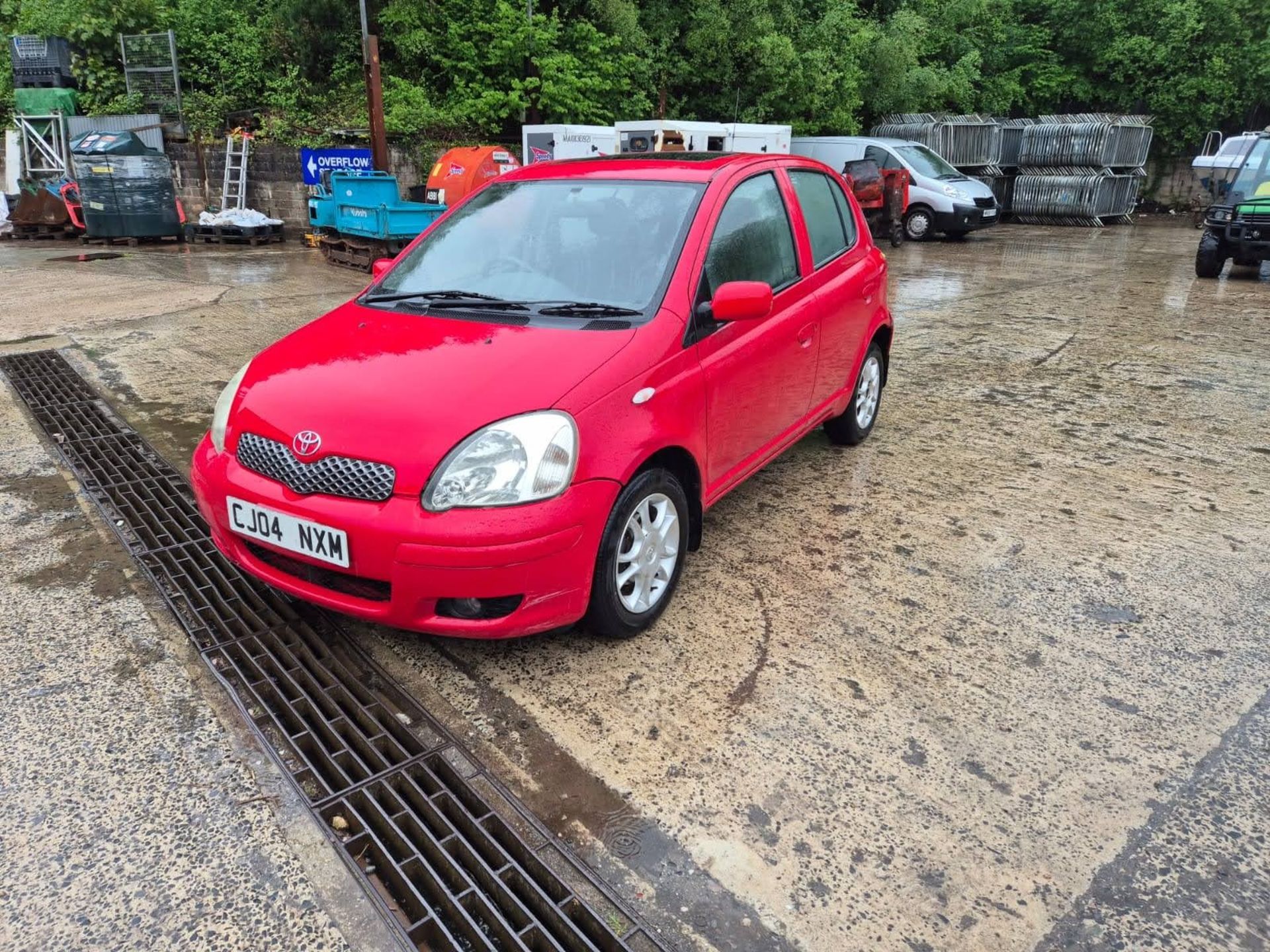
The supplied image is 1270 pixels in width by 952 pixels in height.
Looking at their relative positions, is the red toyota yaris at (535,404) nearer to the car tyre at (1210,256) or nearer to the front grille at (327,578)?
the front grille at (327,578)

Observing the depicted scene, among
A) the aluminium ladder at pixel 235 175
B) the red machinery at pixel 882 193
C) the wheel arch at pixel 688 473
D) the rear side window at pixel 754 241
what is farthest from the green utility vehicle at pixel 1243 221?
the aluminium ladder at pixel 235 175

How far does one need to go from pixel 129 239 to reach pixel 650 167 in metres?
13.4

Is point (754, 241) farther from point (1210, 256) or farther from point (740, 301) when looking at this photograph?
point (1210, 256)

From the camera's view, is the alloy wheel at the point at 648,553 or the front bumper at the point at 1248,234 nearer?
the alloy wheel at the point at 648,553

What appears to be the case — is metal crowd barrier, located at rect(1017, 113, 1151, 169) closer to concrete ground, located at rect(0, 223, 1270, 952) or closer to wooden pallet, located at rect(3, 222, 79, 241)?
concrete ground, located at rect(0, 223, 1270, 952)

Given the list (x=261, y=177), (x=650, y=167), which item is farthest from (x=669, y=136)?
(x=650, y=167)

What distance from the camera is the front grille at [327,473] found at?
2654 mm

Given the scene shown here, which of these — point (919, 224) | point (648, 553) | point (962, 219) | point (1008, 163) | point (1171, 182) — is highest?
point (1008, 163)

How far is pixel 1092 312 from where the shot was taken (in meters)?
9.24

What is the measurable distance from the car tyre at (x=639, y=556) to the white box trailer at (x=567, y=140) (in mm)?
13694

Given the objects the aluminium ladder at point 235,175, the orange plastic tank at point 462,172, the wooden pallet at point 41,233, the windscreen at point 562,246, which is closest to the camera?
the windscreen at point 562,246

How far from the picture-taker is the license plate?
2.67 meters

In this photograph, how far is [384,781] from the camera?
8.06 feet

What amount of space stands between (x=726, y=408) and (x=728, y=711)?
122cm
